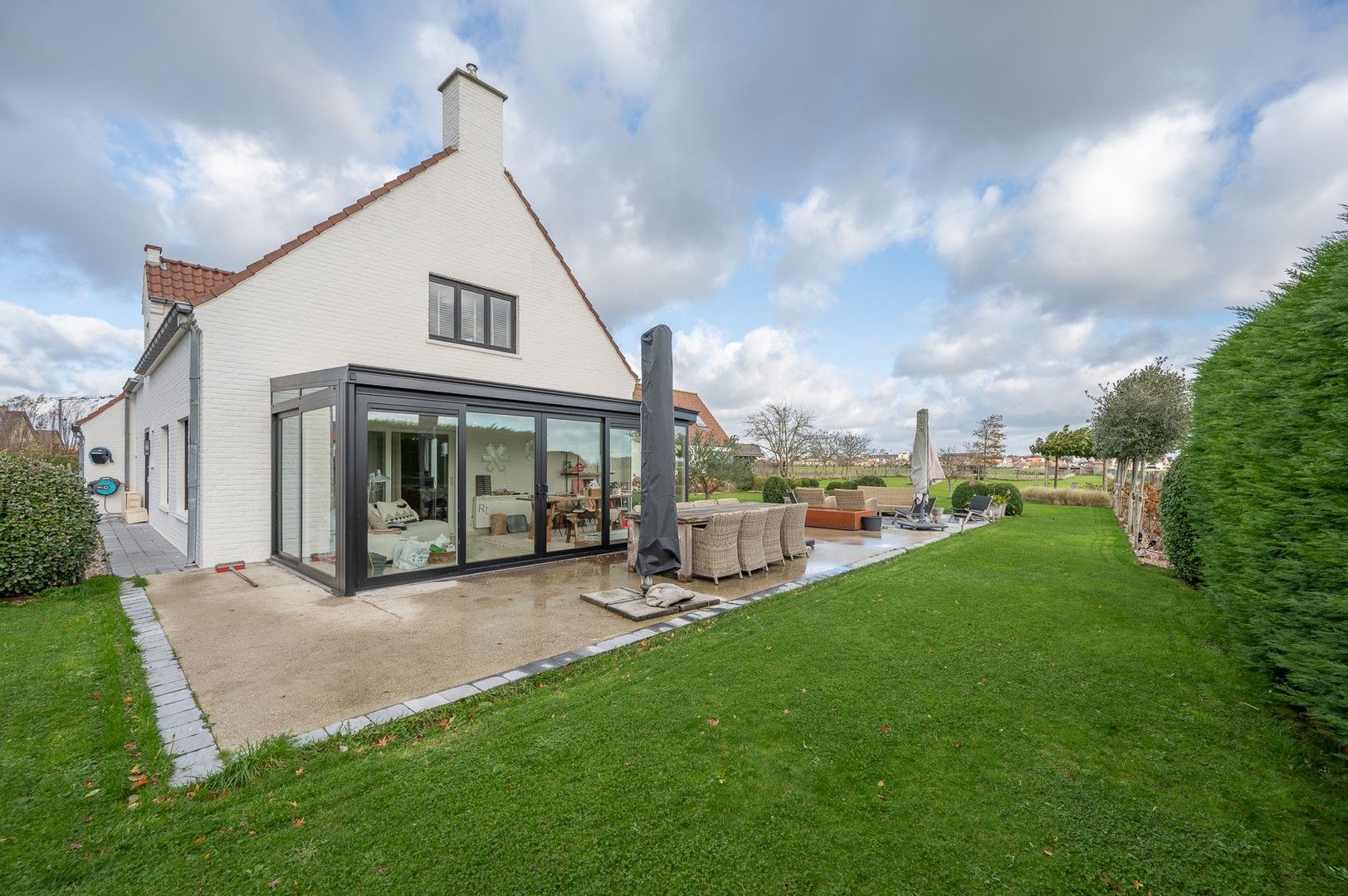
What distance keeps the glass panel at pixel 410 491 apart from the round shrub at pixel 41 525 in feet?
10.8

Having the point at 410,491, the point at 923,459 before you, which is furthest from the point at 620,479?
the point at 923,459

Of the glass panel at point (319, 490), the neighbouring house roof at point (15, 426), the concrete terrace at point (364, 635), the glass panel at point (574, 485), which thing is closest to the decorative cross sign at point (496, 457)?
the glass panel at point (574, 485)

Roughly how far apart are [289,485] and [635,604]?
5685 millimetres

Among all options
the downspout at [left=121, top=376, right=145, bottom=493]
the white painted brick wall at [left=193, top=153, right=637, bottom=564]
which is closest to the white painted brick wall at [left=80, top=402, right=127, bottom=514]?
the downspout at [left=121, top=376, right=145, bottom=493]

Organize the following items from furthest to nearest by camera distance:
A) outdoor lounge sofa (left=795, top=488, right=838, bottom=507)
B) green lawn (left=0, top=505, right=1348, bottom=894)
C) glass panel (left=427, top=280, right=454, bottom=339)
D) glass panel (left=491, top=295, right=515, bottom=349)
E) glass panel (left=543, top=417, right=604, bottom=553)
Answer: outdoor lounge sofa (left=795, top=488, right=838, bottom=507), glass panel (left=491, top=295, right=515, bottom=349), glass panel (left=427, top=280, right=454, bottom=339), glass panel (left=543, top=417, right=604, bottom=553), green lawn (left=0, top=505, right=1348, bottom=894)

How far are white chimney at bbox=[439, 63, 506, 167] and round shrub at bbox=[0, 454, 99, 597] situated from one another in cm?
830

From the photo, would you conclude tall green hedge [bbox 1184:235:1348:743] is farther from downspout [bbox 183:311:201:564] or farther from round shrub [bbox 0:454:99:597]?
downspout [bbox 183:311:201:564]

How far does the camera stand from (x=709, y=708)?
136 inches

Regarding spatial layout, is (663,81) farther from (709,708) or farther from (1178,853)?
(1178,853)

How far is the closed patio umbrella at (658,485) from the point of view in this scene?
21.4 ft

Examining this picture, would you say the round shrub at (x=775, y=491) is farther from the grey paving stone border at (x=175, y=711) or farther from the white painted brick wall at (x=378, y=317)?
the grey paving stone border at (x=175, y=711)

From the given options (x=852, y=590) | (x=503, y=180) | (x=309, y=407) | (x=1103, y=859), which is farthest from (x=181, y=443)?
(x=1103, y=859)

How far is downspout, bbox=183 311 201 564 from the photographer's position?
7.83 meters

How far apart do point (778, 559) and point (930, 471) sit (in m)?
8.35
